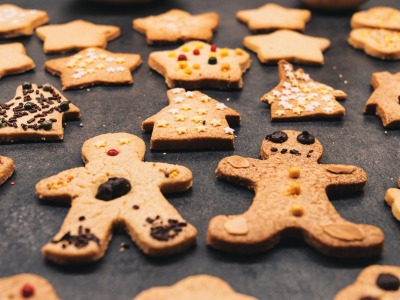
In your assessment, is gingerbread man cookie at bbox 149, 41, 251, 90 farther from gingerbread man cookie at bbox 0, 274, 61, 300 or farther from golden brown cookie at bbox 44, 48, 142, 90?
gingerbread man cookie at bbox 0, 274, 61, 300

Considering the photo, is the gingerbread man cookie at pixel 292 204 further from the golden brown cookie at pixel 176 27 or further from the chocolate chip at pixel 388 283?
the golden brown cookie at pixel 176 27

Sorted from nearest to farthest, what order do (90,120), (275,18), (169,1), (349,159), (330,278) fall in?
1. (330,278)
2. (349,159)
3. (90,120)
4. (275,18)
5. (169,1)

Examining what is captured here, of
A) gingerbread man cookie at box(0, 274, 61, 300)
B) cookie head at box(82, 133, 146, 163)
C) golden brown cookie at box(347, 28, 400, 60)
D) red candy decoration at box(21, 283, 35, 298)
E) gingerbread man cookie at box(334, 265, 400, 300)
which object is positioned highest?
golden brown cookie at box(347, 28, 400, 60)

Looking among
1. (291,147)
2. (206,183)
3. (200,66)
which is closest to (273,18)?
(200,66)

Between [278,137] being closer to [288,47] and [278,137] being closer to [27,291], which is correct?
[288,47]

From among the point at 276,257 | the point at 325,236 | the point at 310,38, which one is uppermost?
the point at 310,38

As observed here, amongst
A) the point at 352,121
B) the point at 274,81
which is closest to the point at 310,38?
the point at 274,81

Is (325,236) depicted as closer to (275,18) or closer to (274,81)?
(274,81)

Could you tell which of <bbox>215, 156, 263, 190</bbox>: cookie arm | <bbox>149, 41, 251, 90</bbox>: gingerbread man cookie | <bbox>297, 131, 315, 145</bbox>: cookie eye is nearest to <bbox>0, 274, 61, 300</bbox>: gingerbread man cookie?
<bbox>215, 156, 263, 190</bbox>: cookie arm
